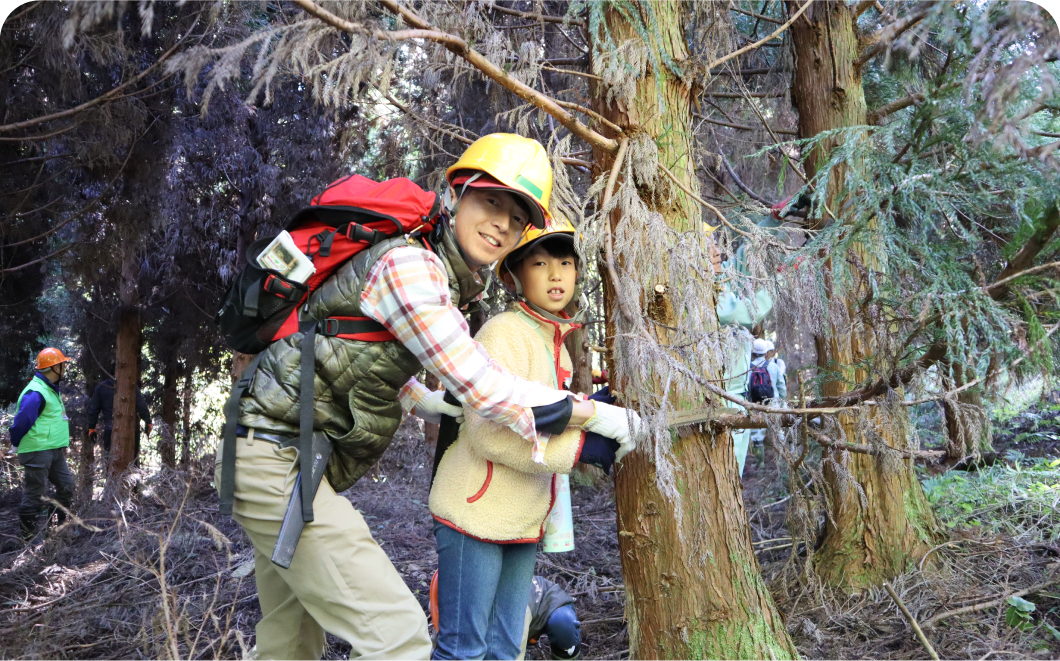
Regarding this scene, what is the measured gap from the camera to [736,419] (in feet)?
7.97

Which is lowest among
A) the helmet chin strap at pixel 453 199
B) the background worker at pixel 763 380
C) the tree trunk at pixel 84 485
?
the tree trunk at pixel 84 485

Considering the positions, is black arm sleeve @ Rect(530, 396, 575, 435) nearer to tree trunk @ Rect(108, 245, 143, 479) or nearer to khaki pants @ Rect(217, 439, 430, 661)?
khaki pants @ Rect(217, 439, 430, 661)

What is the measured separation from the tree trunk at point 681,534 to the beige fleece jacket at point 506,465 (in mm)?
302

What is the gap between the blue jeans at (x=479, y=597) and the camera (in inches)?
89.9

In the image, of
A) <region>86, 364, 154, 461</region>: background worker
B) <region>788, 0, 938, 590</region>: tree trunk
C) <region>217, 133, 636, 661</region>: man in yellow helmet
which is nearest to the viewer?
<region>217, 133, 636, 661</region>: man in yellow helmet

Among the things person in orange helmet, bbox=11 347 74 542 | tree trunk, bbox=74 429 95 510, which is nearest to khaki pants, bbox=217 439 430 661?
person in orange helmet, bbox=11 347 74 542

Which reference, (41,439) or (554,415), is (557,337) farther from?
(41,439)

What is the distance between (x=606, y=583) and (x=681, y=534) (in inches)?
76.7

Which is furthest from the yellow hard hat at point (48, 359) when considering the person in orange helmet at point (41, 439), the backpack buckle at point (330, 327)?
the backpack buckle at point (330, 327)

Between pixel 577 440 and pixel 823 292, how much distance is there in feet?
3.61

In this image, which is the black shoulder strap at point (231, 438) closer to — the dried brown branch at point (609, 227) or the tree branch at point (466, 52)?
the tree branch at point (466, 52)

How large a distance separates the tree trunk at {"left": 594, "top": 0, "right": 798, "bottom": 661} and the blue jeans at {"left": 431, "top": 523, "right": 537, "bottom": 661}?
45 centimetres

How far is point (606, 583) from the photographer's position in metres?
4.30

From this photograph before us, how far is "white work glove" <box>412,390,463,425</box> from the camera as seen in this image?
2545 mm
